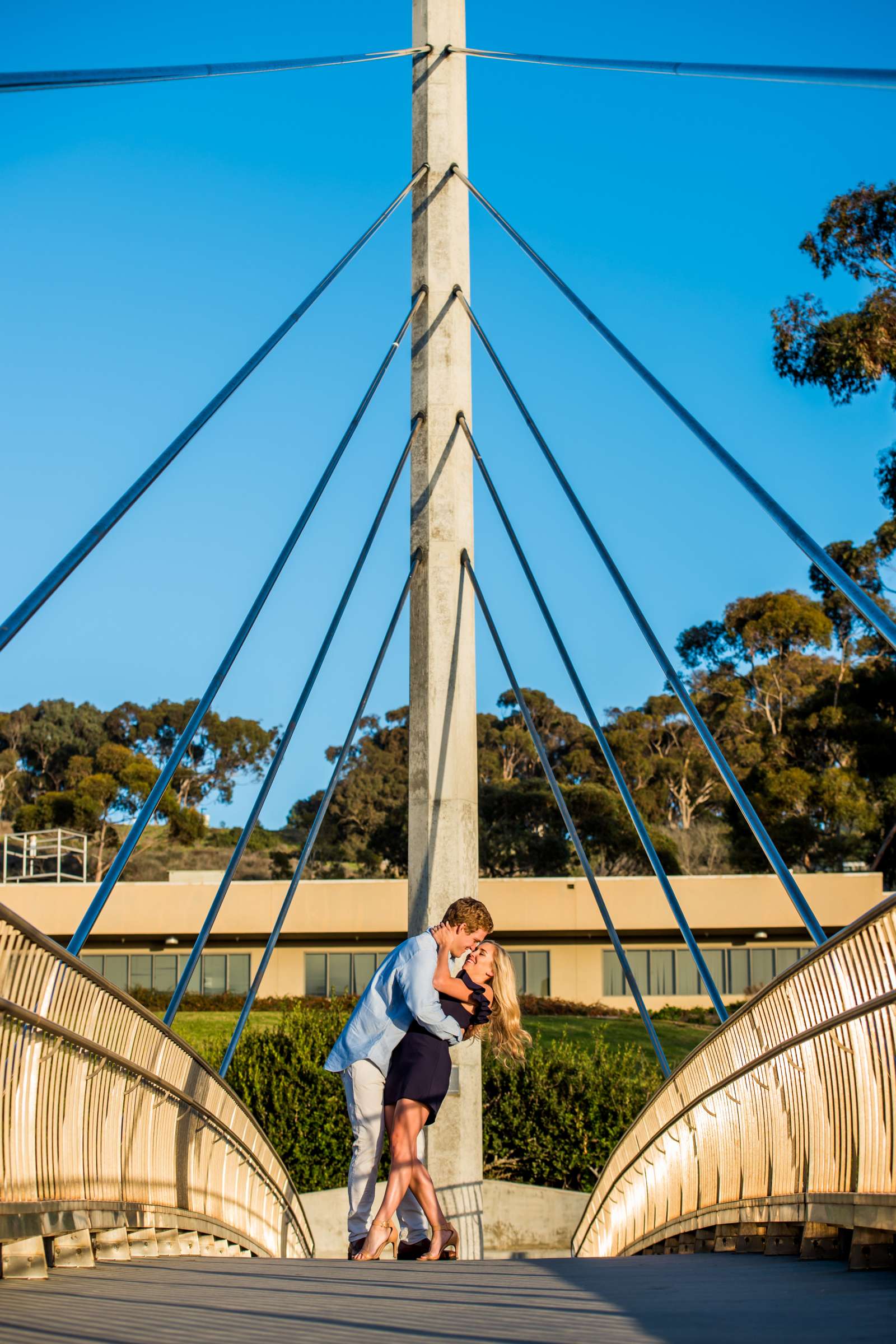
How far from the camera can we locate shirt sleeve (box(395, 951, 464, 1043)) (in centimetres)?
675

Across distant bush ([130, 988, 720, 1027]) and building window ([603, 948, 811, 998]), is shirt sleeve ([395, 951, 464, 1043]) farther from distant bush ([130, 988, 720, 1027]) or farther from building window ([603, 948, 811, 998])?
building window ([603, 948, 811, 998])

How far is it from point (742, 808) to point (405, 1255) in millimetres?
3390

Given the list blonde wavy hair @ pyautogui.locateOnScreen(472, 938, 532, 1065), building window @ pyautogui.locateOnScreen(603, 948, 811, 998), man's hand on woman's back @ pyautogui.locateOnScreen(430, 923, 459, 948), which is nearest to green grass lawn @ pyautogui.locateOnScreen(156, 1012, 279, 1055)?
building window @ pyautogui.locateOnScreen(603, 948, 811, 998)

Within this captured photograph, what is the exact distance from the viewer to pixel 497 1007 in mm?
7188

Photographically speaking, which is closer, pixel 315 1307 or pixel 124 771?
pixel 315 1307

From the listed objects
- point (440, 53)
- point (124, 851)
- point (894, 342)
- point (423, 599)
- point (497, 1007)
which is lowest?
point (497, 1007)

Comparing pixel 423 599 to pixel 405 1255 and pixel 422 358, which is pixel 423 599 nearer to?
pixel 422 358

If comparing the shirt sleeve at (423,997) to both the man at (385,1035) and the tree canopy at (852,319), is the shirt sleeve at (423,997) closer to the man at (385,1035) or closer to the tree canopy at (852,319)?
the man at (385,1035)

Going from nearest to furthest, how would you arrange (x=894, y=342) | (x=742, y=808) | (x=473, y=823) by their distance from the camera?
(x=742, y=808) → (x=473, y=823) → (x=894, y=342)

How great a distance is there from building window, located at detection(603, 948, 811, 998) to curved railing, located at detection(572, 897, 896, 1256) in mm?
29455

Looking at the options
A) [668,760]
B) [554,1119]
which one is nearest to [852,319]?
[554,1119]

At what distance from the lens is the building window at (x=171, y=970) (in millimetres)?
37406

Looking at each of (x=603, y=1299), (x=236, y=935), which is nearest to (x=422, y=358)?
(x=603, y=1299)

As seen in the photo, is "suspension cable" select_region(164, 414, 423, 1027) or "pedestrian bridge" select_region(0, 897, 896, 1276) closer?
"pedestrian bridge" select_region(0, 897, 896, 1276)
